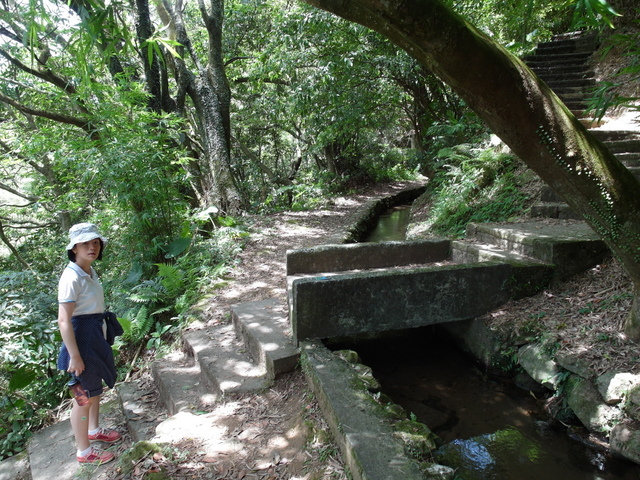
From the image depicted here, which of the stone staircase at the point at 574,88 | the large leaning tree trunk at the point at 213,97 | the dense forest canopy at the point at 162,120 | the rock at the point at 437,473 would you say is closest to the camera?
the rock at the point at 437,473

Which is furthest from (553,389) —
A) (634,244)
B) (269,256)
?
(269,256)

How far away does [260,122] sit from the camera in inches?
615

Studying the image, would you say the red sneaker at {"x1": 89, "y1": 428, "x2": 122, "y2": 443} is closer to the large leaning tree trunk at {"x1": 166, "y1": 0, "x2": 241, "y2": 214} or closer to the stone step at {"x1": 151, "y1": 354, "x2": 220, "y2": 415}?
the stone step at {"x1": 151, "y1": 354, "x2": 220, "y2": 415}

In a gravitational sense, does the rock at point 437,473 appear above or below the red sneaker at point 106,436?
above

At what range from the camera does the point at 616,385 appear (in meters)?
2.79

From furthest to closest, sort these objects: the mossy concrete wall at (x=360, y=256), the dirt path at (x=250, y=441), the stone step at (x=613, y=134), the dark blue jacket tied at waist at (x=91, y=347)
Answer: the stone step at (x=613, y=134)
the mossy concrete wall at (x=360, y=256)
the dark blue jacket tied at waist at (x=91, y=347)
the dirt path at (x=250, y=441)

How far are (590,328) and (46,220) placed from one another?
16.8 metres

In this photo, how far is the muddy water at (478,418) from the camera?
2717 millimetres

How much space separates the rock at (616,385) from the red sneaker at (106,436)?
3.80m

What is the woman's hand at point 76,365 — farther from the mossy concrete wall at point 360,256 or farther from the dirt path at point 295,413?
the mossy concrete wall at point 360,256

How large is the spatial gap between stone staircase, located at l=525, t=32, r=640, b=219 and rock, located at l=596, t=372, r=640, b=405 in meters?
3.03

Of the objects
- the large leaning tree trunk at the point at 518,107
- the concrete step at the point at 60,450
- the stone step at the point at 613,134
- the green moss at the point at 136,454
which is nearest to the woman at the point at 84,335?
the concrete step at the point at 60,450

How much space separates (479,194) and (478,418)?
4.76 m

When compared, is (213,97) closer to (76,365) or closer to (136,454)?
(76,365)
